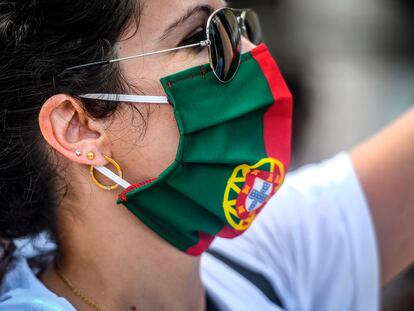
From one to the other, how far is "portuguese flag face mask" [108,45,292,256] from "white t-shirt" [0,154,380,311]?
270 mm

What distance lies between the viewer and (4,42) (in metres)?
1.77

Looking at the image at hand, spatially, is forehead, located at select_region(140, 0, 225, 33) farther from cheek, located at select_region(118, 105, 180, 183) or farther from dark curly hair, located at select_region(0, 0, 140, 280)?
cheek, located at select_region(118, 105, 180, 183)

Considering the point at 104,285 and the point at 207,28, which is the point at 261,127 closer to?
the point at 207,28

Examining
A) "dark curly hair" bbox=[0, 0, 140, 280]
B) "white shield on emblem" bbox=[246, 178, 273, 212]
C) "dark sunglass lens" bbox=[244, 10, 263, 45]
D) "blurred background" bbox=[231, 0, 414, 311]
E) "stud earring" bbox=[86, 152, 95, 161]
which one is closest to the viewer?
"dark curly hair" bbox=[0, 0, 140, 280]

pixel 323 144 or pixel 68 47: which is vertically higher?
pixel 68 47

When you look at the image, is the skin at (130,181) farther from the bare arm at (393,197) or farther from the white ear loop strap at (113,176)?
the bare arm at (393,197)

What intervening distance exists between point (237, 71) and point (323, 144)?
4.64 m

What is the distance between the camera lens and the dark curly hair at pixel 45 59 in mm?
1754

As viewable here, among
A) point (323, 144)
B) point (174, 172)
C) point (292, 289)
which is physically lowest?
point (323, 144)

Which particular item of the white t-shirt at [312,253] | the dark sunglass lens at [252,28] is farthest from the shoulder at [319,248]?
the dark sunglass lens at [252,28]

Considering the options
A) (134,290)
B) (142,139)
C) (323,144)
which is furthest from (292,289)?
(323,144)

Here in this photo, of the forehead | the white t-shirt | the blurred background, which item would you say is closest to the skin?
the forehead

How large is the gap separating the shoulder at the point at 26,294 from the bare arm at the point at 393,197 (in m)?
1.11

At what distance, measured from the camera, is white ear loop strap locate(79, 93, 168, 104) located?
1.83 meters
